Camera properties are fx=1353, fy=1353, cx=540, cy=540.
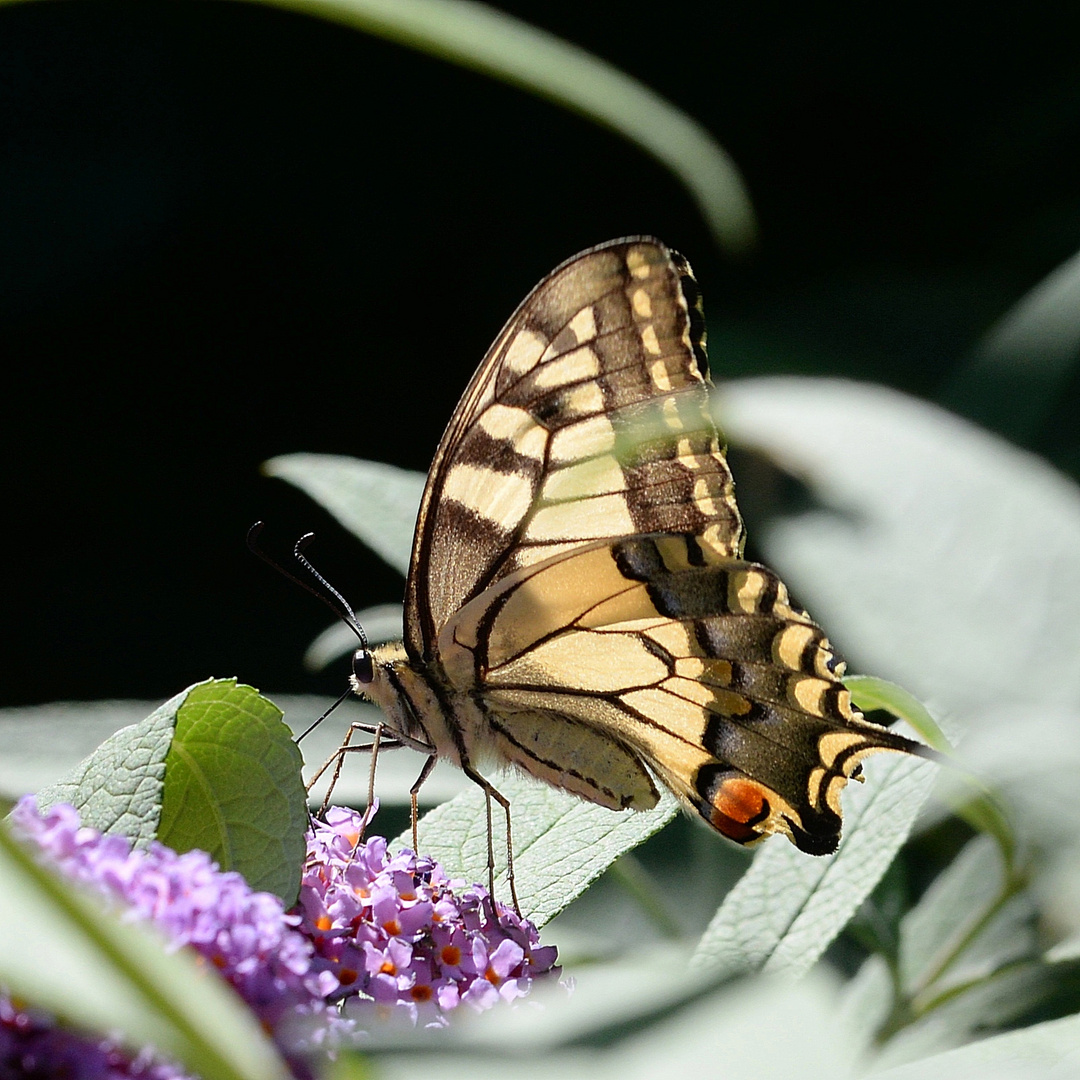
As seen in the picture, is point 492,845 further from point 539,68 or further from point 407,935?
point 539,68

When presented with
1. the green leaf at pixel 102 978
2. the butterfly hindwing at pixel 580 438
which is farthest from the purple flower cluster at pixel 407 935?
the green leaf at pixel 102 978

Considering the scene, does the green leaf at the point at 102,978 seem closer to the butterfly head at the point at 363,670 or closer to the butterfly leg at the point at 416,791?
the butterfly leg at the point at 416,791

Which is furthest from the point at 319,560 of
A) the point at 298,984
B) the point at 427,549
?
the point at 298,984

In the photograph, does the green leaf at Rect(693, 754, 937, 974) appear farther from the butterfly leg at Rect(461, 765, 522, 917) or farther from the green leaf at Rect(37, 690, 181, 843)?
the green leaf at Rect(37, 690, 181, 843)

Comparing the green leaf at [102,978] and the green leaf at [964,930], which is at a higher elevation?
the green leaf at [102,978]

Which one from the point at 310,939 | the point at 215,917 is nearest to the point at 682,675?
the point at 310,939

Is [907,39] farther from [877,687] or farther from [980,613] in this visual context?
[980,613]
